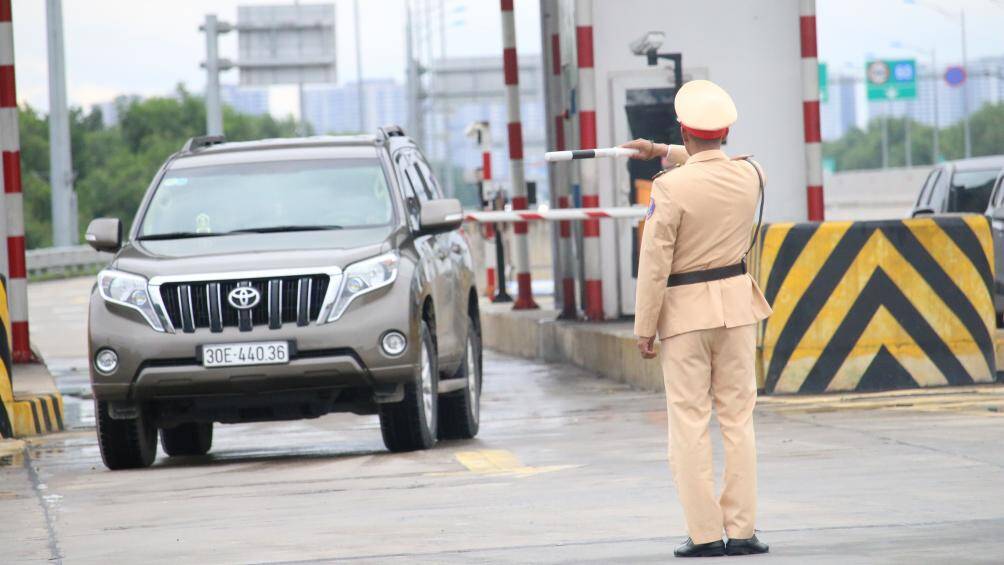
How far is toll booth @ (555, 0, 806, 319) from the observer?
1750 centimetres

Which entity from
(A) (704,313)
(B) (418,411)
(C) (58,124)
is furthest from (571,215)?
(C) (58,124)

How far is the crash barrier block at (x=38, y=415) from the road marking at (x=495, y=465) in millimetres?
3815

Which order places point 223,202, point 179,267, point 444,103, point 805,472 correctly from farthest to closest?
point 444,103 → point 223,202 → point 179,267 → point 805,472

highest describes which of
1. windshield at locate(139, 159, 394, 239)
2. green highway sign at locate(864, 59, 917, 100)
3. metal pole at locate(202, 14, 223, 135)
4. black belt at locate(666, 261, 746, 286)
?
green highway sign at locate(864, 59, 917, 100)

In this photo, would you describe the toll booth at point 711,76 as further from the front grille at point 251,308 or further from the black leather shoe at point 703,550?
the black leather shoe at point 703,550

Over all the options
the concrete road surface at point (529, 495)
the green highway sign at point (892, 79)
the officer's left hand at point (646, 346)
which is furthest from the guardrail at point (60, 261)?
the green highway sign at point (892, 79)

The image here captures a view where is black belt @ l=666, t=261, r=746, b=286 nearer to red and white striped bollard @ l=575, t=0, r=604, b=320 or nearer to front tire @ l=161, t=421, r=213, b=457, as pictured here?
front tire @ l=161, t=421, r=213, b=457

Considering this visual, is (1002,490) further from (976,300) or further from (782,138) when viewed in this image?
(782,138)

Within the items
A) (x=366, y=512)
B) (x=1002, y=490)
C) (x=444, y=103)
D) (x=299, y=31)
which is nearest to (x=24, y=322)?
(x=366, y=512)

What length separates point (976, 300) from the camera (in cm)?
1308

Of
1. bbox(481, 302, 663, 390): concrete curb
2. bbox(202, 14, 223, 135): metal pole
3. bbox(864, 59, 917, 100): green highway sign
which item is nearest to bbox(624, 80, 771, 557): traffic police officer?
bbox(481, 302, 663, 390): concrete curb

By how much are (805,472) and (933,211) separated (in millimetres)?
11489

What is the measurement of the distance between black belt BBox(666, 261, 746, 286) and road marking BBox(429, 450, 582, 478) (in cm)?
289

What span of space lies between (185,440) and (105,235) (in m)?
1.63
